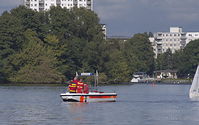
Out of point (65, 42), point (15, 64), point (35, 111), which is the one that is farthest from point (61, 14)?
point (35, 111)

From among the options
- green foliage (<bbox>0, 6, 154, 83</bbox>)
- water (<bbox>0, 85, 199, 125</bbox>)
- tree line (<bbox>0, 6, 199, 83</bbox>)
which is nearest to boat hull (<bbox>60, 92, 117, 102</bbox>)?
water (<bbox>0, 85, 199, 125</bbox>)

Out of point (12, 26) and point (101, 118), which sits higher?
point (12, 26)

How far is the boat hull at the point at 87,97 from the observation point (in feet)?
237

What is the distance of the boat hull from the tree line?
2523 inches

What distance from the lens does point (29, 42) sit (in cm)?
14350

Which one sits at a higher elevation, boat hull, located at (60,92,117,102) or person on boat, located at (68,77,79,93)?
person on boat, located at (68,77,79,93)

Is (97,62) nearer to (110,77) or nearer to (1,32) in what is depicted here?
(110,77)

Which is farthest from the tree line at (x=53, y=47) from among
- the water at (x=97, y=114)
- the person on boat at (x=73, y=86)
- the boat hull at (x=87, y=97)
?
the person on boat at (x=73, y=86)

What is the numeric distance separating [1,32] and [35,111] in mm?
81449

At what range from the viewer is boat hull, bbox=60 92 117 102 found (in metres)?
72.3

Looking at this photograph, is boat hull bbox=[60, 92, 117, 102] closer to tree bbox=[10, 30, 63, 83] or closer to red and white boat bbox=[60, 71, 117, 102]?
red and white boat bbox=[60, 71, 117, 102]

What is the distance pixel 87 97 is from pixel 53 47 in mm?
72555

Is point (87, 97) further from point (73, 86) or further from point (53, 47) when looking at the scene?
point (53, 47)

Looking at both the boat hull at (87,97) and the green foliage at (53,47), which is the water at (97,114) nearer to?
the boat hull at (87,97)
